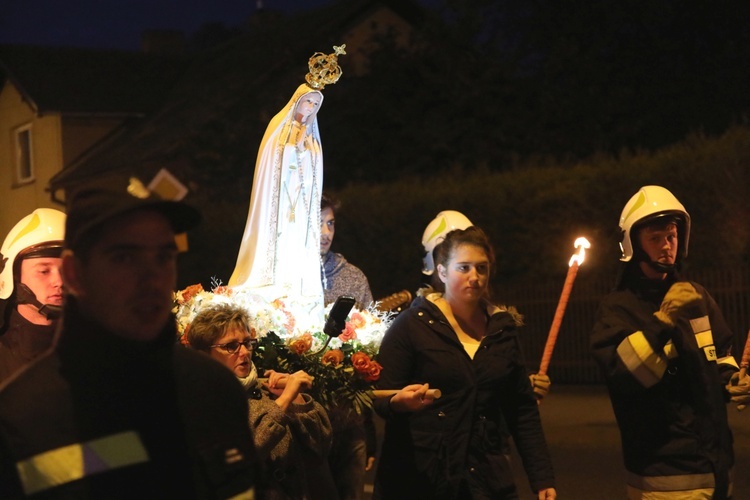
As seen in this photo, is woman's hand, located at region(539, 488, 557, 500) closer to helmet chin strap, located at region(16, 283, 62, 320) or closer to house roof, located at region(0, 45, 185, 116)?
helmet chin strap, located at region(16, 283, 62, 320)

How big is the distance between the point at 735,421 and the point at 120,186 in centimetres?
1218

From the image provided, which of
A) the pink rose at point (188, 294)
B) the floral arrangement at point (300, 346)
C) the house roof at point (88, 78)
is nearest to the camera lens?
the floral arrangement at point (300, 346)

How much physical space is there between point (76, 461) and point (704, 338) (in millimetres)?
3858

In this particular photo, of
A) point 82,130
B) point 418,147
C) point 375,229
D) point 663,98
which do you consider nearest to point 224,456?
point 375,229

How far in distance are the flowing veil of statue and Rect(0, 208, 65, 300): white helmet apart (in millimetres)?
913

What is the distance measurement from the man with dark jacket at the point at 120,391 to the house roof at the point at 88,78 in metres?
33.1

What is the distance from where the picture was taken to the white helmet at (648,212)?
5.57 m

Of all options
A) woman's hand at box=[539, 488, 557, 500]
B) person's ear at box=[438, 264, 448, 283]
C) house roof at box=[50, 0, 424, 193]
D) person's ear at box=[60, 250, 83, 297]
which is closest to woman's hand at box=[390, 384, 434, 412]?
person's ear at box=[438, 264, 448, 283]

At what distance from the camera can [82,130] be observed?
35.0m

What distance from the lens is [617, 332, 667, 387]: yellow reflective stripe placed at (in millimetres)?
5117

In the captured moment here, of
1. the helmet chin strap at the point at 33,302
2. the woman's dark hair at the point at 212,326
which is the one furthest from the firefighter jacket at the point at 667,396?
the helmet chin strap at the point at 33,302

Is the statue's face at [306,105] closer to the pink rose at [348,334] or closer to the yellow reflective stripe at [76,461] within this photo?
the pink rose at [348,334]

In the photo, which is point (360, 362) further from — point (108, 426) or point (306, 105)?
point (108, 426)

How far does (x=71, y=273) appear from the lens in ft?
7.68
